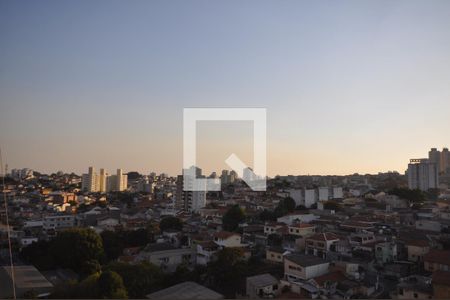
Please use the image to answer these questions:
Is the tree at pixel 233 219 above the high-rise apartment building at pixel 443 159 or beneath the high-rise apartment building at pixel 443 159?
beneath

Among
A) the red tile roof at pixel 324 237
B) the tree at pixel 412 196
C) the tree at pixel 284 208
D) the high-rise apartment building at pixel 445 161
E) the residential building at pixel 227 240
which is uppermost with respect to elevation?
the high-rise apartment building at pixel 445 161

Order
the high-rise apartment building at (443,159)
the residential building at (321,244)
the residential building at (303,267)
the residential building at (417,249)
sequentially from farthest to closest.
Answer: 1. the high-rise apartment building at (443,159)
2. the residential building at (321,244)
3. the residential building at (417,249)
4. the residential building at (303,267)

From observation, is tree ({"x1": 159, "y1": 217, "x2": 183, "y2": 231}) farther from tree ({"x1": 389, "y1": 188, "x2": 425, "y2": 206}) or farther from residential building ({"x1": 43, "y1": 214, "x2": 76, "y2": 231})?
tree ({"x1": 389, "y1": 188, "x2": 425, "y2": 206})

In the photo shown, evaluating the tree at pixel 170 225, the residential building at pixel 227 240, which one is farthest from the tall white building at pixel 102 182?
the residential building at pixel 227 240

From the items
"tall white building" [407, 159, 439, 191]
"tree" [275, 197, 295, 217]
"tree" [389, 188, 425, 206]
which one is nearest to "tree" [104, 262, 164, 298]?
"tree" [275, 197, 295, 217]

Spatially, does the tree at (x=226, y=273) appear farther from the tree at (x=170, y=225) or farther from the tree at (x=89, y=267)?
the tree at (x=170, y=225)

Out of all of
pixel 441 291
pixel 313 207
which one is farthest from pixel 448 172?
pixel 441 291

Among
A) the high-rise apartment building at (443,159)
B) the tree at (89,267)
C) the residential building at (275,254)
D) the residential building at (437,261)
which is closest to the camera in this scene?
the residential building at (437,261)
